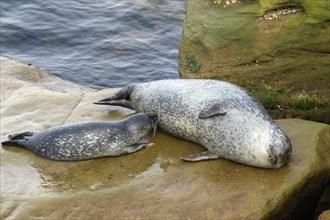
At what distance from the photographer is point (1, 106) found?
21.8 feet

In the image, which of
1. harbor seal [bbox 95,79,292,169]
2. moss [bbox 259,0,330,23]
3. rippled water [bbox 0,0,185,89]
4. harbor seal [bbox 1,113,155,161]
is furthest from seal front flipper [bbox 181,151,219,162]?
rippled water [bbox 0,0,185,89]

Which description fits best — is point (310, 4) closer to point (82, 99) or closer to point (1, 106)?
point (82, 99)

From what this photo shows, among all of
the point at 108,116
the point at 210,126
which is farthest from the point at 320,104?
the point at 108,116

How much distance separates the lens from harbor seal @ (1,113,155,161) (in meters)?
5.43

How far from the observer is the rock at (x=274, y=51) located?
21.3 ft

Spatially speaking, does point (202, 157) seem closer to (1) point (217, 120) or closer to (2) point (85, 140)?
(1) point (217, 120)

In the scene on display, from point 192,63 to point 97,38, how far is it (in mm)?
3843

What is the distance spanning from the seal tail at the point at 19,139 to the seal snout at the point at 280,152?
2278 mm

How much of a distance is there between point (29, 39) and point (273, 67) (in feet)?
17.2

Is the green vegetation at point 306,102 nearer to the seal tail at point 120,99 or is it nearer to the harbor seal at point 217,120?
the harbor seal at point 217,120

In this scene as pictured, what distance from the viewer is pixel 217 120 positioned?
5.55m

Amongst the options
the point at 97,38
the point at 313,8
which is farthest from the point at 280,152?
the point at 97,38

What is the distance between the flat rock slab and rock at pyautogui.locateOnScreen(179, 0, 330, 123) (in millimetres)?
769

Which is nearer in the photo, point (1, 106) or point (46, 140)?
point (46, 140)
